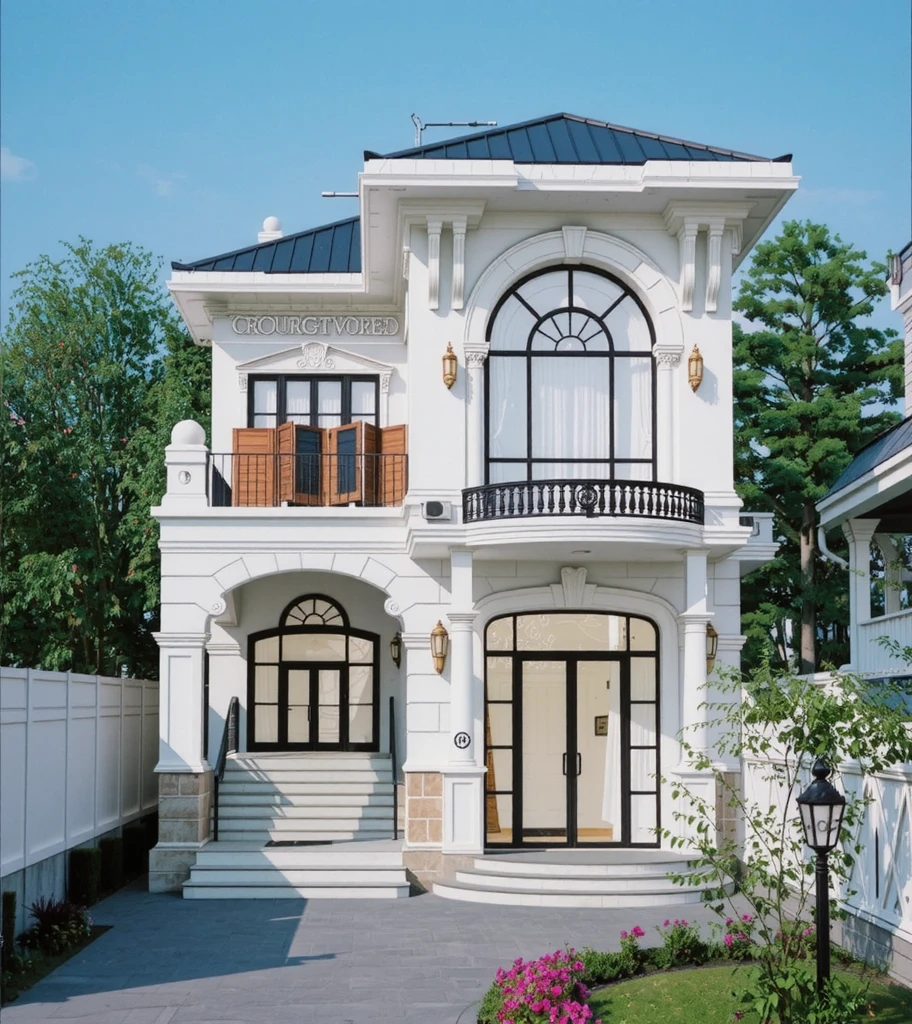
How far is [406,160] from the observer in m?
16.3

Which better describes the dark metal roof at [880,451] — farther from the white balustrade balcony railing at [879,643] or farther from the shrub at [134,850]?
the shrub at [134,850]

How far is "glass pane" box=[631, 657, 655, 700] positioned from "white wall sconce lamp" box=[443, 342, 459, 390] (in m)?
4.17

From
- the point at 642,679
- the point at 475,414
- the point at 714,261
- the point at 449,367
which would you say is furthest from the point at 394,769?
the point at 714,261

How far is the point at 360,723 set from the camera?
20.8 metres

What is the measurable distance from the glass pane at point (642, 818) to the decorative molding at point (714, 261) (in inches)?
242

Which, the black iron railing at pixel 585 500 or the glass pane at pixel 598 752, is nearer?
the black iron railing at pixel 585 500

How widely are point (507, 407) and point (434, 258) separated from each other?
2046mm

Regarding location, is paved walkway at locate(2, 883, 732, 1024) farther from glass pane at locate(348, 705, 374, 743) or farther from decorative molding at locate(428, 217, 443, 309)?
decorative molding at locate(428, 217, 443, 309)

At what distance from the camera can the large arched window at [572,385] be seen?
1730cm

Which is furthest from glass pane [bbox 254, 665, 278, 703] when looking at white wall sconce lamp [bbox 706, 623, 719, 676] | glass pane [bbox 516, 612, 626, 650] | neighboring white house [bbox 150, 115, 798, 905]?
white wall sconce lamp [bbox 706, 623, 719, 676]

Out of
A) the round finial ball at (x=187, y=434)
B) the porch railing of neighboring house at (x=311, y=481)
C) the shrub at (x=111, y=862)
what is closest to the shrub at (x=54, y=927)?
the shrub at (x=111, y=862)

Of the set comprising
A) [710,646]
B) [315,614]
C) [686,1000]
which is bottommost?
[686,1000]

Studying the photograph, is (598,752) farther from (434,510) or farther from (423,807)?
(434,510)

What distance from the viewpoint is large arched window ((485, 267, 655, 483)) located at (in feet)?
56.7
